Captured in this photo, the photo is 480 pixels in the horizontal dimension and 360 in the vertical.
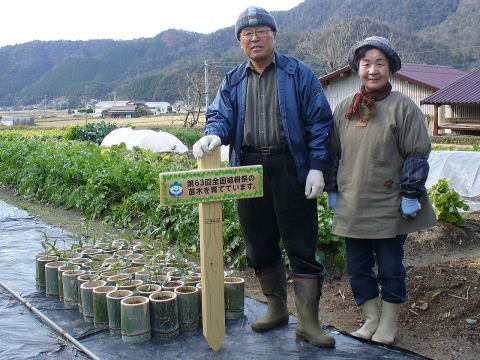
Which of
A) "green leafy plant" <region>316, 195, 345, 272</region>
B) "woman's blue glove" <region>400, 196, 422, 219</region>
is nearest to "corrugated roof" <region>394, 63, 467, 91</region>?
"green leafy plant" <region>316, 195, 345, 272</region>

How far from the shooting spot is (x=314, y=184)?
2.79 meters

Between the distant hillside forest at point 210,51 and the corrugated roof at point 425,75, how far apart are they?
8164 mm

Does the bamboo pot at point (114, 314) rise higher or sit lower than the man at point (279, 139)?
lower

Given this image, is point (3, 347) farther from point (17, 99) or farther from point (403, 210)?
point (17, 99)

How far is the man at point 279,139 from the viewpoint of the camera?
2879mm

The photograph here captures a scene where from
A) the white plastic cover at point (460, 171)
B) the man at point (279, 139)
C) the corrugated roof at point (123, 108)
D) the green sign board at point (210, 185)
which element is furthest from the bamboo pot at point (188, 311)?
the corrugated roof at point (123, 108)

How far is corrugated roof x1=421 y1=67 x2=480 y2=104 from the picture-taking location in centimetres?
2060

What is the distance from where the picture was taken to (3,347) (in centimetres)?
296

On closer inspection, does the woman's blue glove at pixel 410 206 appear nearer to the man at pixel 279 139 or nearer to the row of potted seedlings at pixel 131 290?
the man at pixel 279 139

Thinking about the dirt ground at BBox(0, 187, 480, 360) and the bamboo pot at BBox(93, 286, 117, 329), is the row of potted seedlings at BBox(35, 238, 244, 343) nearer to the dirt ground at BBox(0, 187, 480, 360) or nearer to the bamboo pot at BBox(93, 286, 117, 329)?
the bamboo pot at BBox(93, 286, 117, 329)

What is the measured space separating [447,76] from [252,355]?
26510 millimetres

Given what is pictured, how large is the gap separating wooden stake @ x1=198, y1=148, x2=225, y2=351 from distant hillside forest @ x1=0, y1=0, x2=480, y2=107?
106 feet

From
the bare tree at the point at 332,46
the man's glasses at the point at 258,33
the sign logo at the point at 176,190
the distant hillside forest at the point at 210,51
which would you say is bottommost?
the sign logo at the point at 176,190

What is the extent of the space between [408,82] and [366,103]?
22.5m
